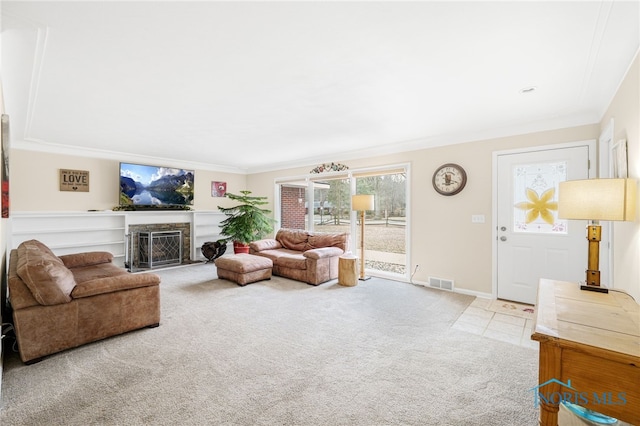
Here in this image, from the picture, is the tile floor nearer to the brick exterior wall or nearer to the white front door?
the white front door

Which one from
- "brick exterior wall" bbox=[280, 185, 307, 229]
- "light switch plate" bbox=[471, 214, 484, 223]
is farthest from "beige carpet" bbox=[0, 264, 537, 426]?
"brick exterior wall" bbox=[280, 185, 307, 229]

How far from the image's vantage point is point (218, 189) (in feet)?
24.0

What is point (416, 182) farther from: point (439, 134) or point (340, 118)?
point (340, 118)

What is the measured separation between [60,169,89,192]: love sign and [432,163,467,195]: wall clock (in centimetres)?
622

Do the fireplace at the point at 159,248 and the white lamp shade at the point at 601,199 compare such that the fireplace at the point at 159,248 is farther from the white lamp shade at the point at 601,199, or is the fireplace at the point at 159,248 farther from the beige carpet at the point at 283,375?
the white lamp shade at the point at 601,199

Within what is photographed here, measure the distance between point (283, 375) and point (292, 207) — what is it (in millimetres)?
5162

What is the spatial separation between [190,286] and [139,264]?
81.1 inches

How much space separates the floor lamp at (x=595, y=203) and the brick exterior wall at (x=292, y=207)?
5.30m

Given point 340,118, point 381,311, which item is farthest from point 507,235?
point 340,118

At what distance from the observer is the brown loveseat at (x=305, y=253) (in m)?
4.61

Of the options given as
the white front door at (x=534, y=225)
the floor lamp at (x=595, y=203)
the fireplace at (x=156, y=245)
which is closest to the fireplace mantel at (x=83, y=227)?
the fireplace at (x=156, y=245)

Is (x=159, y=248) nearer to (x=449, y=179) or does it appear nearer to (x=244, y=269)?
(x=244, y=269)

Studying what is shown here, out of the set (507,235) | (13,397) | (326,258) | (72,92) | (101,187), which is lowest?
(13,397)

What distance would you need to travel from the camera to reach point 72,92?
2705 millimetres
